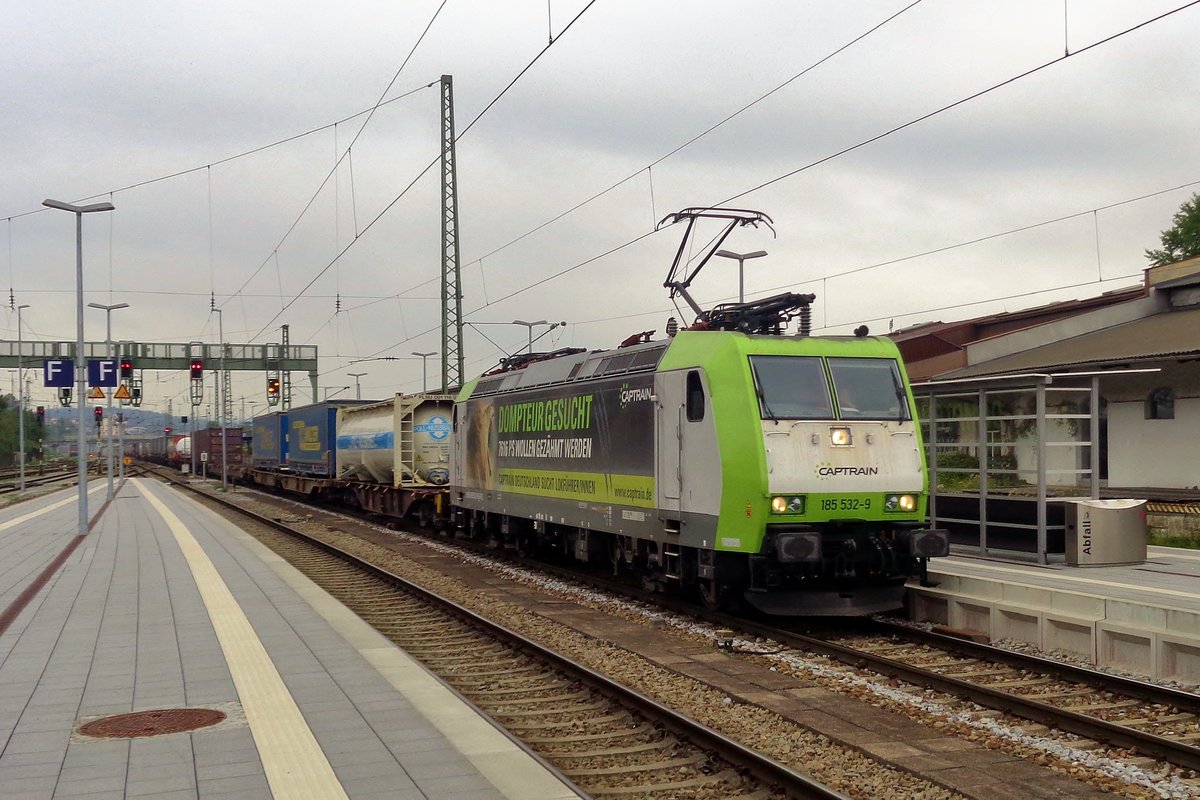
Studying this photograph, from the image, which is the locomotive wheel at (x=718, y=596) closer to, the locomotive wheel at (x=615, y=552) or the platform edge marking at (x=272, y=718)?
the locomotive wheel at (x=615, y=552)

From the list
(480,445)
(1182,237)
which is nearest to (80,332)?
(480,445)

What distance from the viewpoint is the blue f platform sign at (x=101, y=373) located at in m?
30.1

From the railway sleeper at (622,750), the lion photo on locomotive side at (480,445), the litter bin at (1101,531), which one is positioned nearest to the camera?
the railway sleeper at (622,750)

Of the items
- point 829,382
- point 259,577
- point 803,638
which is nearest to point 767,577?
point 803,638

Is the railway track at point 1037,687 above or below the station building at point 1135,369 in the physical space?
below

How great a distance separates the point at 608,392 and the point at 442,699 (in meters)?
7.36

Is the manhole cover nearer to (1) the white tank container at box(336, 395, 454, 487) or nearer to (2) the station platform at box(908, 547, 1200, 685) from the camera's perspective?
(2) the station platform at box(908, 547, 1200, 685)

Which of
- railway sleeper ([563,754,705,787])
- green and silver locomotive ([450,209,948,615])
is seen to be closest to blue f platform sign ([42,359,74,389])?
green and silver locomotive ([450,209,948,615])

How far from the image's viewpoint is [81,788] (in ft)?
20.0

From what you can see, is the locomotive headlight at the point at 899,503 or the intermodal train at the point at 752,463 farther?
the locomotive headlight at the point at 899,503

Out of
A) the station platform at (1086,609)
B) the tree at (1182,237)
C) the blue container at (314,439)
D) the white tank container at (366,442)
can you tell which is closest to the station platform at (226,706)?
the station platform at (1086,609)

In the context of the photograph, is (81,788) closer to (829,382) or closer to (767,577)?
(767,577)

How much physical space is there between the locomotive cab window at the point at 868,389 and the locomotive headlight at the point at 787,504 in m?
1.20

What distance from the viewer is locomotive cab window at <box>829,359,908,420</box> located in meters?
12.5
